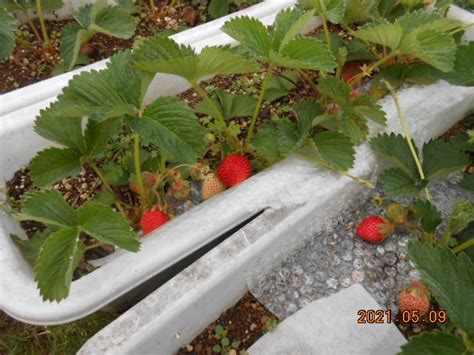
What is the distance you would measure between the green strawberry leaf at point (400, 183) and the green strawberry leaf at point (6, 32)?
0.83m

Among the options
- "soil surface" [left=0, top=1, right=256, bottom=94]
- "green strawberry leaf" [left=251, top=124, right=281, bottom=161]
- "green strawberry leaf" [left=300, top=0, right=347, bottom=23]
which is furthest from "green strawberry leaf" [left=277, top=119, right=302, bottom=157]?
"soil surface" [left=0, top=1, right=256, bottom=94]

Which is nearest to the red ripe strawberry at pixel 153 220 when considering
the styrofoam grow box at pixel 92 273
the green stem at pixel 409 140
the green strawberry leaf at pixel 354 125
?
the styrofoam grow box at pixel 92 273

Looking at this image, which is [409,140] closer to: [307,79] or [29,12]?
[307,79]

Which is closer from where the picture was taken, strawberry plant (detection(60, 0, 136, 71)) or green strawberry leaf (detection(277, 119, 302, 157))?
green strawberry leaf (detection(277, 119, 302, 157))

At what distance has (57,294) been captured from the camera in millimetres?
691

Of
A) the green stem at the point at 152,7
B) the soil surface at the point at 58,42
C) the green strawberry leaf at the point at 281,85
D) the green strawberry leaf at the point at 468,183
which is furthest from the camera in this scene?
the green stem at the point at 152,7

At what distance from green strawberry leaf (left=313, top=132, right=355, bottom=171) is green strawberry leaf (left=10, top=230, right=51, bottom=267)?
523mm

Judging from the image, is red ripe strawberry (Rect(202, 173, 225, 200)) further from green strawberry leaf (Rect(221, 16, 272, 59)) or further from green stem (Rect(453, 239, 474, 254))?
green stem (Rect(453, 239, 474, 254))

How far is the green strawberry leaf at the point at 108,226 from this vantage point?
0.72m

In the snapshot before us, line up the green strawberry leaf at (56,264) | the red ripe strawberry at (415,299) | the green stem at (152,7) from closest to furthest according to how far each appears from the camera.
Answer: the green strawberry leaf at (56,264)
the red ripe strawberry at (415,299)
the green stem at (152,7)

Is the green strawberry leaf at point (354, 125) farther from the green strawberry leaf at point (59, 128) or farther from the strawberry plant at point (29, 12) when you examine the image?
the strawberry plant at point (29, 12)

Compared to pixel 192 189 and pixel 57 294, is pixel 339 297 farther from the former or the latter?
pixel 57 294

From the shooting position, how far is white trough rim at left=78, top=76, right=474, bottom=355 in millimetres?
768

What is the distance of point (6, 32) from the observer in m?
1.07
